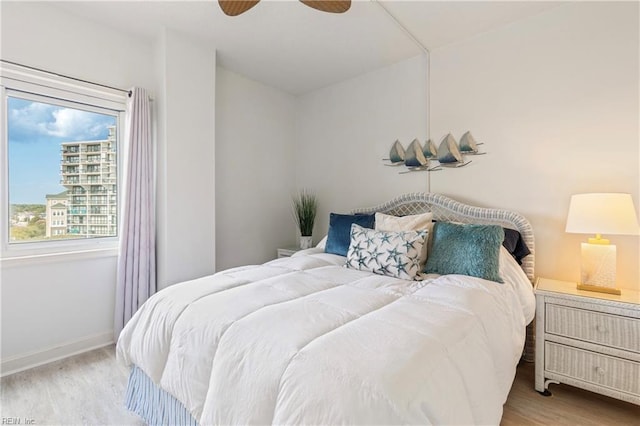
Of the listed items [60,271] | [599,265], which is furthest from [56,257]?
[599,265]

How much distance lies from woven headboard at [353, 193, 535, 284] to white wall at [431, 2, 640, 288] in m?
0.15

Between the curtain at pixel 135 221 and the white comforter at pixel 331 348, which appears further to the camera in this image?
the curtain at pixel 135 221

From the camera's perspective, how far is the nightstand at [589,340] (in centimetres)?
172

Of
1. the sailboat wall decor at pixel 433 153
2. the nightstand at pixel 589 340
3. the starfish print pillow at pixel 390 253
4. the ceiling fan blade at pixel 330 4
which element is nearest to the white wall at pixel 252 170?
the sailboat wall decor at pixel 433 153

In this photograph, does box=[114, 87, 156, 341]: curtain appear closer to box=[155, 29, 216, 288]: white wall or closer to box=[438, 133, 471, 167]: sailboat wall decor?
box=[155, 29, 216, 288]: white wall

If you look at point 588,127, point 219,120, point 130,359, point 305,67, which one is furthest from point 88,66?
point 588,127

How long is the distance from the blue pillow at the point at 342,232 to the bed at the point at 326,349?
672 mm

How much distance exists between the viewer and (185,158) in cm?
277

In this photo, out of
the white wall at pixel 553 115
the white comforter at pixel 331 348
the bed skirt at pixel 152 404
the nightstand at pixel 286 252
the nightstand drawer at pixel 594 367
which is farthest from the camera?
the nightstand at pixel 286 252

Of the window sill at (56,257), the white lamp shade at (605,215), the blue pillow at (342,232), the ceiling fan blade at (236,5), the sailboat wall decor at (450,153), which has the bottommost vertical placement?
the window sill at (56,257)

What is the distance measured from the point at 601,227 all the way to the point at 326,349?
182 cm

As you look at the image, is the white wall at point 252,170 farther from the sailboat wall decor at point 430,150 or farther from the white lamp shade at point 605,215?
the white lamp shade at point 605,215

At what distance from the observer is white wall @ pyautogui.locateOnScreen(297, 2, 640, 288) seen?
2125 millimetres

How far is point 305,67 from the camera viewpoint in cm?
330
